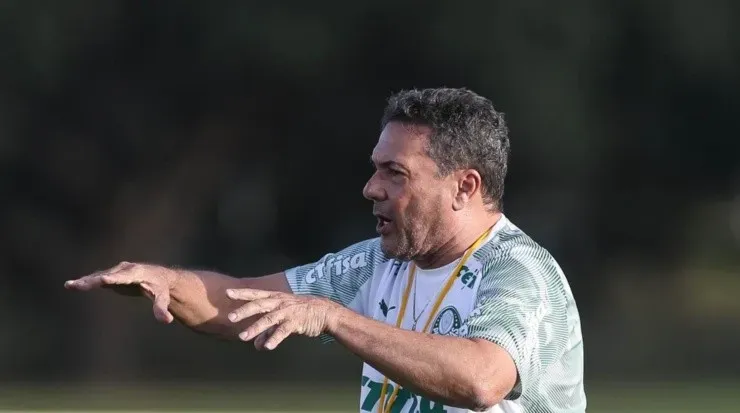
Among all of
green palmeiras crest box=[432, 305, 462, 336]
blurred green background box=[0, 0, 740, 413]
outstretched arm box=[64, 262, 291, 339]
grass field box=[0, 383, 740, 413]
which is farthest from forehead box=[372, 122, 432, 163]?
blurred green background box=[0, 0, 740, 413]

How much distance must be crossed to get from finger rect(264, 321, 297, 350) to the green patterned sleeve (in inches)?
49.1

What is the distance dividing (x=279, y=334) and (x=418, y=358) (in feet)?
1.40

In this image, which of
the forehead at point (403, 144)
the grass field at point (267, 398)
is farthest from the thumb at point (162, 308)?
the grass field at point (267, 398)

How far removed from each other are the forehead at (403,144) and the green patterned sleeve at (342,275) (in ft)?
1.57

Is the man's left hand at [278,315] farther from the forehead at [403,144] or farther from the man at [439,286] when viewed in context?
the forehead at [403,144]

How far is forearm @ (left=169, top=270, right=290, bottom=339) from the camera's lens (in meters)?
4.83

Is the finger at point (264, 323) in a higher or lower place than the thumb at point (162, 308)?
lower

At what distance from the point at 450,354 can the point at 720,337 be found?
1571cm

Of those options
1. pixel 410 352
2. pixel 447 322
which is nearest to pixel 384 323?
pixel 410 352

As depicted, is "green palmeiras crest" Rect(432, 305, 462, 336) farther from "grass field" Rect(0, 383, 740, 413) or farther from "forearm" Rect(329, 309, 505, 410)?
"grass field" Rect(0, 383, 740, 413)

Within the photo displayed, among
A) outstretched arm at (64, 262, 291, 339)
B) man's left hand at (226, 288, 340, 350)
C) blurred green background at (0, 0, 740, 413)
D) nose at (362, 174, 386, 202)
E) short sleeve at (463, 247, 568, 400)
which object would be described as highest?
blurred green background at (0, 0, 740, 413)

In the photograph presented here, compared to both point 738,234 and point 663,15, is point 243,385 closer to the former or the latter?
point 663,15

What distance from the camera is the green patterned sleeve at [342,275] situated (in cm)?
498

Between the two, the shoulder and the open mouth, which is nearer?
the shoulder
